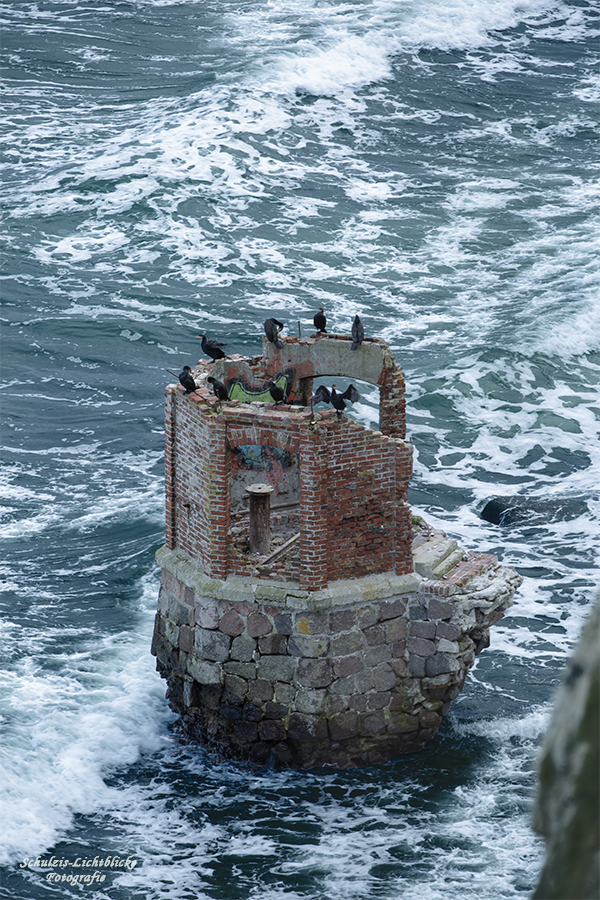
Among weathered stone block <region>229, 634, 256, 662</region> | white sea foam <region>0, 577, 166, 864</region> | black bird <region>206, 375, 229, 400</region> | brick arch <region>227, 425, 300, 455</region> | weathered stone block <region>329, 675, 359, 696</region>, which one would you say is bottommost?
white sea foam <region>0, 577, 166, 864</region>

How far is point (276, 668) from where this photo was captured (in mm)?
15914

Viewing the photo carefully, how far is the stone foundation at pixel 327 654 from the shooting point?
1573cm

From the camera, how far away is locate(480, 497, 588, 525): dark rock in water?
24781 mm

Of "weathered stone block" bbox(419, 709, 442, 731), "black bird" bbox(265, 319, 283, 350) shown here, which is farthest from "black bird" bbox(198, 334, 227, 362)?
"weathered stone block" bbox(419, 709, 442, 731)

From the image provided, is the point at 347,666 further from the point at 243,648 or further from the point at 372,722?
the point at 243,648

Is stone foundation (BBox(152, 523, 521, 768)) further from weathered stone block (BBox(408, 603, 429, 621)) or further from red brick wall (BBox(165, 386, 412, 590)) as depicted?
red brick wall (BBox(165, 386, 412, 590))

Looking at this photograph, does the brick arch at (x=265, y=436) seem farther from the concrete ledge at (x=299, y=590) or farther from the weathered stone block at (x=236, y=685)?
the weathered stone block at (x=236, y=685)

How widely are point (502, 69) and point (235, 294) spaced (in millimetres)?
25520

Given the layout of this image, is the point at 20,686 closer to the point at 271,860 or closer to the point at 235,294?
the point at 271,860

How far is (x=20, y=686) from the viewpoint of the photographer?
61.0 ft

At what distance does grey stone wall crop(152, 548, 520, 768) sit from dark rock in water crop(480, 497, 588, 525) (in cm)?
802

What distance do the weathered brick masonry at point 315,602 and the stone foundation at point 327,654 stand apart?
0.02m

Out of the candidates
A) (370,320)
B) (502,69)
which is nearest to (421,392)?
(370,320)

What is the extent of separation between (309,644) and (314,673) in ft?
1.36
